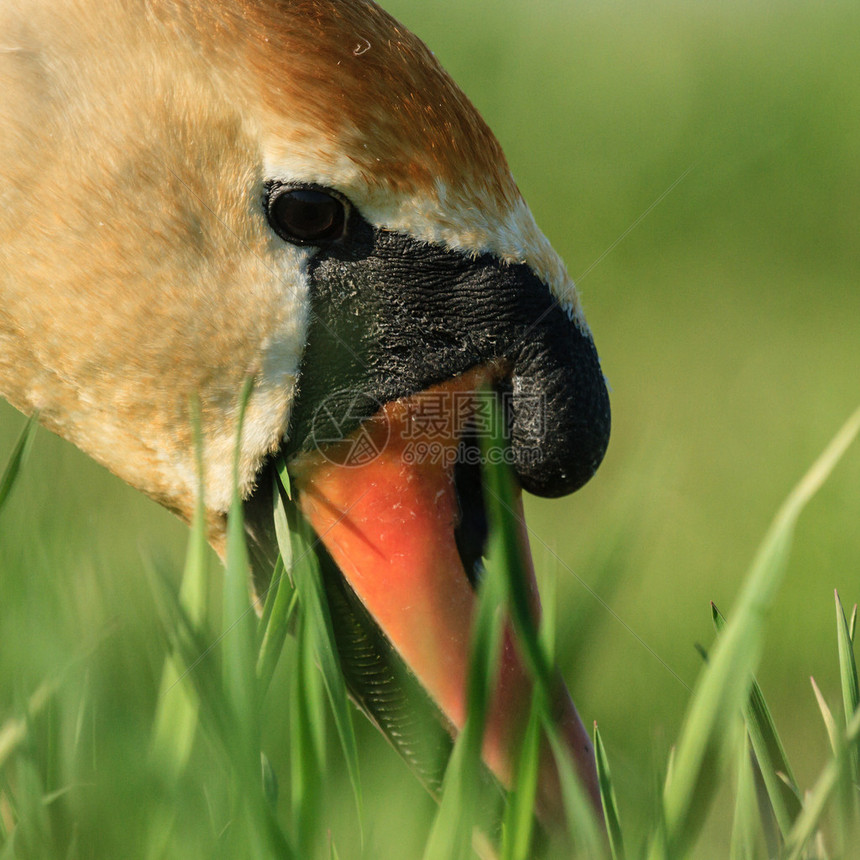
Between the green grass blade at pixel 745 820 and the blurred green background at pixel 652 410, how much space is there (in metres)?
0.09

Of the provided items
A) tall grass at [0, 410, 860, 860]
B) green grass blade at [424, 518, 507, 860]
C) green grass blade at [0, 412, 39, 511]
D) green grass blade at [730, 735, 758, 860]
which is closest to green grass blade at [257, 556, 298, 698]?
tall grass at [0, 410, 860, 860]

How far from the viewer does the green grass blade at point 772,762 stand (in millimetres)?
1007

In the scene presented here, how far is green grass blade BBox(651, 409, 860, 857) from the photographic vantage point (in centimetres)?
91

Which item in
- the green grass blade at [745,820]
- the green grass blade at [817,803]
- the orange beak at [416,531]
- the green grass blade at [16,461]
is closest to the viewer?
the green grass blade at [817,803]

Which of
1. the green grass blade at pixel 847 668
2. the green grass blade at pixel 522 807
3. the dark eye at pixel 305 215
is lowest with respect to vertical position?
the green grass blade at pixel 522 807

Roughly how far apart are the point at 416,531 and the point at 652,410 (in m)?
3.01

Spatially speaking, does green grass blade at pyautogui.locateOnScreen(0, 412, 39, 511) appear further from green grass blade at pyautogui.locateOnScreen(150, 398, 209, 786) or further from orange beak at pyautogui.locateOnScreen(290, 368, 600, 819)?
orange beak at pyautogui.locateOnScreen(290, 368, 600, 819)

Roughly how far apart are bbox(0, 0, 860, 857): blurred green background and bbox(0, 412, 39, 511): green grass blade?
111 mm

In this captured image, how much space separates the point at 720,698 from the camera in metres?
0.91

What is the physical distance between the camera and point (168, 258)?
4.68ft

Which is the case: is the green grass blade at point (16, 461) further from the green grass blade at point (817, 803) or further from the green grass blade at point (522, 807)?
the green grass blade at point (817, 803)

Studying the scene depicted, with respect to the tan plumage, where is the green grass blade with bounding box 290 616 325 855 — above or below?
below

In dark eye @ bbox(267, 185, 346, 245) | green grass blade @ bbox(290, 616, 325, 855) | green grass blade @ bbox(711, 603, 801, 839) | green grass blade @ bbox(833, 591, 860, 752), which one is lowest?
green grass blade @ bbox(290, 616, 325, 855)

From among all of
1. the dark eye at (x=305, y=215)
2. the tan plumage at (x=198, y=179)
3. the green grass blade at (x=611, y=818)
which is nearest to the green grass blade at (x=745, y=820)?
the green grass blade at (x=611, y=818)
